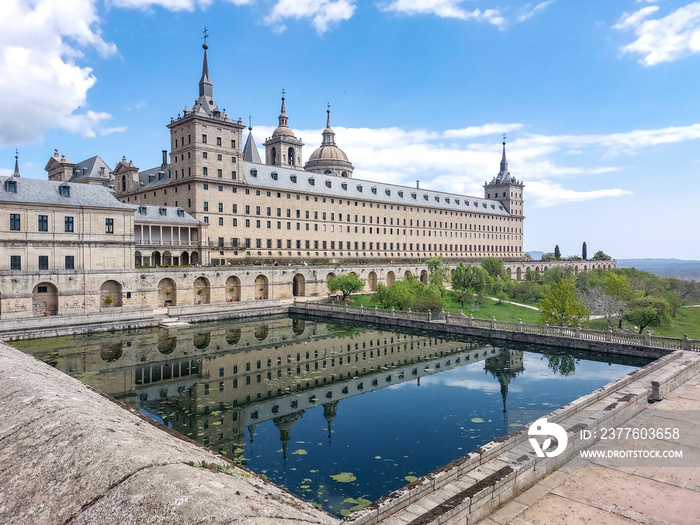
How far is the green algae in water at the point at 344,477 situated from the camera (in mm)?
14594

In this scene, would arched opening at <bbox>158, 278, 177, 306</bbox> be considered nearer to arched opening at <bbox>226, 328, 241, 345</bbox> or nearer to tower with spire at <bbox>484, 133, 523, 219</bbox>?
arched opening at <bbox>226, 328, 241, 345</bbox>

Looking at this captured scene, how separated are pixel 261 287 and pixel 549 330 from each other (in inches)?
1403

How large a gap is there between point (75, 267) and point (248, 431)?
110 feet

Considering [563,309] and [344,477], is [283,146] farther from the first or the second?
[344,477]

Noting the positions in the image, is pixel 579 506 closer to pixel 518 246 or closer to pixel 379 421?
pixel 379 421

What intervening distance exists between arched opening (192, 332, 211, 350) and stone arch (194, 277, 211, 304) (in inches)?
524

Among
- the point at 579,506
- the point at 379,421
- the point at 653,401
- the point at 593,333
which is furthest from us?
the point at 593,333

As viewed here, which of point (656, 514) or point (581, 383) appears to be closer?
point (656, 514)

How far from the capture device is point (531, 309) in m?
58.3

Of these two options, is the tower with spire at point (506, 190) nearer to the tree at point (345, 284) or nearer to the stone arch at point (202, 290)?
the tree at point (345, 284)

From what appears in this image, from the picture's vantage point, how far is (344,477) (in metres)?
14.8

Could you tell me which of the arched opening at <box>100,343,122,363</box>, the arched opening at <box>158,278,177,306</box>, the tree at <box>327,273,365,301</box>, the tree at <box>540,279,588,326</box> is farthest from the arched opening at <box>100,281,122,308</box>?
the tree at <box>540,279,588,326</box>

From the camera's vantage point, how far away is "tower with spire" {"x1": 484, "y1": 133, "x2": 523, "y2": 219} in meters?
119

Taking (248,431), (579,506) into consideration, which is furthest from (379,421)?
(579,506)
